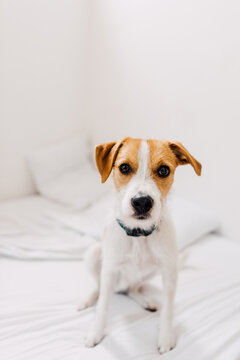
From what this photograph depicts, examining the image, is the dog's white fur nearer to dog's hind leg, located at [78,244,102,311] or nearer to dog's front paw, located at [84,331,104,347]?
dog's front paw, located at [84,331,104,347]

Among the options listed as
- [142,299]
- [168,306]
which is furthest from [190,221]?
Result: [168,306]

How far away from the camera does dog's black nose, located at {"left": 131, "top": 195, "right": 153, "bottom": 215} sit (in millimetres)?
887

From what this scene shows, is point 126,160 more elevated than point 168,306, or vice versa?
point 126,160

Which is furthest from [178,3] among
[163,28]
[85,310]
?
[85,310]

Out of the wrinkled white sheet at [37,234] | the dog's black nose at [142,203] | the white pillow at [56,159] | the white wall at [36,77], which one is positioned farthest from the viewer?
the white pillow at [56,159]

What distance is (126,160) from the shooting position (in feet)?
3.13

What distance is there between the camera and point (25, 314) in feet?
3.76

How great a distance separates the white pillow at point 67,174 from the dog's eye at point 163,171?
120 cm

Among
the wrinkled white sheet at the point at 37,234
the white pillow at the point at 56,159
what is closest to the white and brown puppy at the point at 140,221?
the wrinkled white sheet at the point at 37,234

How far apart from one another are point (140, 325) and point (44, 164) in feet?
5.11

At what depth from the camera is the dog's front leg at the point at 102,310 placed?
104 cm

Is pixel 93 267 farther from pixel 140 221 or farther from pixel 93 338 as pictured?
pixel 140 221

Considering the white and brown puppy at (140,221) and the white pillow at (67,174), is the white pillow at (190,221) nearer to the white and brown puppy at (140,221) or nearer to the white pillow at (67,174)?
the white and brown puppy at (140,221)

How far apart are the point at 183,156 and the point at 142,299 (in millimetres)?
629
